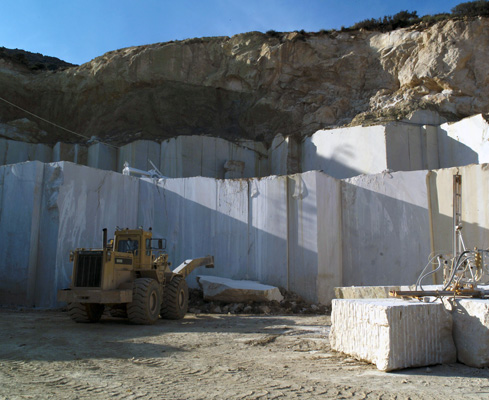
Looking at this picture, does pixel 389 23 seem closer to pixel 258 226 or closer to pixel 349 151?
pixel 349 151

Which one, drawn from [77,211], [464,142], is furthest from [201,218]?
[464,142]

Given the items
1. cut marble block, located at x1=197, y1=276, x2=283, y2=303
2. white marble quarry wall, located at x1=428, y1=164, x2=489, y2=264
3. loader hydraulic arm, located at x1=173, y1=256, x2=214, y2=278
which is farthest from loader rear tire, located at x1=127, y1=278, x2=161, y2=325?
white marble quarry wall, located at x1=428, y1=164, x2=489, y2=264

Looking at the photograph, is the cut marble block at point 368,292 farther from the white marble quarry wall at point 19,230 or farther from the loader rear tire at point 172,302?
the white marble quarry wall at point 19,230

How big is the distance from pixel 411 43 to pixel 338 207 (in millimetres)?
13378

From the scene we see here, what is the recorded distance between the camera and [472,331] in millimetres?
5176

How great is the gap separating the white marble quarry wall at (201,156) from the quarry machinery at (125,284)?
1183 centimetres

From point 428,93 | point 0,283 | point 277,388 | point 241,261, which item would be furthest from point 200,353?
point 428,93

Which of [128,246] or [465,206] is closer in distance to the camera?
[128,246]

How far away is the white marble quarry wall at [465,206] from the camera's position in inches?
464

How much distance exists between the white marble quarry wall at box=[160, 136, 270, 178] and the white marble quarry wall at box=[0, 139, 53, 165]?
7.12 m

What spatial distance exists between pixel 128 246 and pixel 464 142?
14293 mm

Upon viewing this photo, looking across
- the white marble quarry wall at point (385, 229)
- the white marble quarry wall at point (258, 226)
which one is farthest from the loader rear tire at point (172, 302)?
the white marble quarry wall at point (385, 229)

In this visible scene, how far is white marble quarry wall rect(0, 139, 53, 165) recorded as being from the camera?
24500 millimetres

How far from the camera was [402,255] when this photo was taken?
12.9 m
